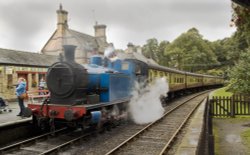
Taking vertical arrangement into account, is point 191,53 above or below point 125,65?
above

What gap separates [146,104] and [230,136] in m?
4.18

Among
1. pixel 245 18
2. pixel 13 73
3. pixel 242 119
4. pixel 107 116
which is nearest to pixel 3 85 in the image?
pixel 13 73

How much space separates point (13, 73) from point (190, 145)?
56.2 ft

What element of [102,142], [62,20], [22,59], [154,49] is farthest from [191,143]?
[154,49]

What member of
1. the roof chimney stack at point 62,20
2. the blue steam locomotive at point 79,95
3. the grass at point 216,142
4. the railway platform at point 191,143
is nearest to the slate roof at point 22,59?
the roof chimney stack at point 62,20

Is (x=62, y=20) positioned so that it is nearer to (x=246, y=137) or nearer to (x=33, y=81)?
(x=33, y=81)

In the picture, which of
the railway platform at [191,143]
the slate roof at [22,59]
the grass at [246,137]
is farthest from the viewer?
the slate roof at [22,59]

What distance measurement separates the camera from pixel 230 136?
415 inches

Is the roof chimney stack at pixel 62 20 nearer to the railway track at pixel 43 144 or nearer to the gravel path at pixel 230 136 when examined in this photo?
the gravel path at pixel 230 136

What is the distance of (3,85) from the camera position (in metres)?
19.1

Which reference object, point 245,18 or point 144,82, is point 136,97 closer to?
point 144,82

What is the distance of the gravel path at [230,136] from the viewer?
28.3ft

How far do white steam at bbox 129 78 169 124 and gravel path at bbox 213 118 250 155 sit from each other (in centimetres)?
291

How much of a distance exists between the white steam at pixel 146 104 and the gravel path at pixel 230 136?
2.91m
